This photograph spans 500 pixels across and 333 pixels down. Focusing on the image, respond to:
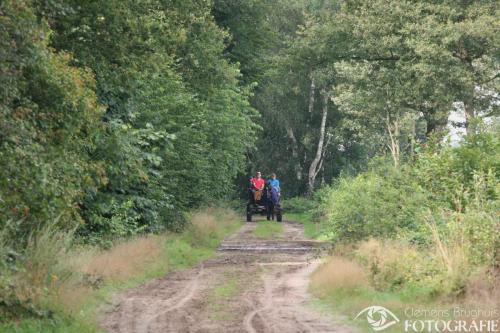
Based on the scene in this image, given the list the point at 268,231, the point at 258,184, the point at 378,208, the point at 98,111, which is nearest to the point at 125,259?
the point at 98,111

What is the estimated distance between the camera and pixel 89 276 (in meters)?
13.0

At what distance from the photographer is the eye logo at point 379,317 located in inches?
396

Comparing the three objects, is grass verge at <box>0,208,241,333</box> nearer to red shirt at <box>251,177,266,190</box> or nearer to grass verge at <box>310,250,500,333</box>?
grass verge at <box>310,250,500,333</box>

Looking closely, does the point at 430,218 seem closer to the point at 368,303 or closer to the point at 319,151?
the point at 368,303

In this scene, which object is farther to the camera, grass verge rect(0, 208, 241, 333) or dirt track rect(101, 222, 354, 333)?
dirt track rect(101, 222, 354, 333)

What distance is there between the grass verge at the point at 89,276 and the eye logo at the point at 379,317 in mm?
3739

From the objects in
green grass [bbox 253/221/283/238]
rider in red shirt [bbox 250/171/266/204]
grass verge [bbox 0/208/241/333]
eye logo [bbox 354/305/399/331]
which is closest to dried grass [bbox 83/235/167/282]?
grass verge [bbox 0/208/241/333]

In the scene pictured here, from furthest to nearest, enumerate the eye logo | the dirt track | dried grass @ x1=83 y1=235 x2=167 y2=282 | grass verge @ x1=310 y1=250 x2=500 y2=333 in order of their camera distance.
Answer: dried grass @ x1=83 y1=235 x2=167 y2=282, the dirt track, the eye logo, grass verge @ x1=310 y1=250 x2=500 y2=333

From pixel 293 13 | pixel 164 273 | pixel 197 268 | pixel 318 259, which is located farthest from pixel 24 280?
pixel 293 13

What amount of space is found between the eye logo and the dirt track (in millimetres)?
406

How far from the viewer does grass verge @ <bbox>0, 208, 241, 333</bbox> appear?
32.0 feet

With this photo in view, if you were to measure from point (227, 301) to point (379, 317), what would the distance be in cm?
295

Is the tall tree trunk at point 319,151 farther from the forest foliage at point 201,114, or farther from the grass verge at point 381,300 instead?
the grass verge at point 381,300

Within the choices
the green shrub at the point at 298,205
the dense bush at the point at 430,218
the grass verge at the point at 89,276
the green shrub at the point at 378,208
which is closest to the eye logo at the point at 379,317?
the dense bush at the point at 430,218
